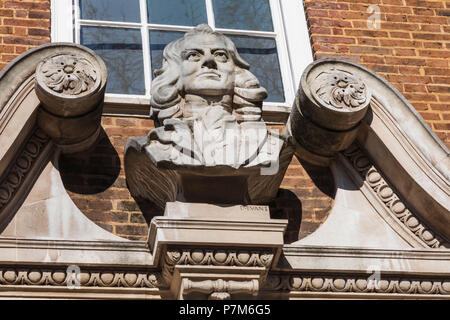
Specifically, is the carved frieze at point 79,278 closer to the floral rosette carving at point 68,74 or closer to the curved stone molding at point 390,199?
the floral rosette carving at point 68,74

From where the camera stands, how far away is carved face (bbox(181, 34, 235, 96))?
569 cm

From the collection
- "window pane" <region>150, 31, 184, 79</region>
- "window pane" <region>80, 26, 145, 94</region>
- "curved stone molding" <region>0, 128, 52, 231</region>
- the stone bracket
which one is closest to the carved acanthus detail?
the stone bracket

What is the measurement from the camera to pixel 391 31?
22.5ft

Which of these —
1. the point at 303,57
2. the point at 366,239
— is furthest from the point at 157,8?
the point at 366,239

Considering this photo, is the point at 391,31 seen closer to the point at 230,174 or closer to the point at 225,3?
the point at 225,3

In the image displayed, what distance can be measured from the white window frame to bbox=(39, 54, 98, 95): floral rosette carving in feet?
1.64

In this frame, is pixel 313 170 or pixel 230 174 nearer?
pixel 230 174

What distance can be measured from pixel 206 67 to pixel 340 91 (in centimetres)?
79

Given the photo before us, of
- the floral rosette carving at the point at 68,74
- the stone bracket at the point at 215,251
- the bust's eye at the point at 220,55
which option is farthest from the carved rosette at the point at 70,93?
the stone bracket at the point at 215,251
